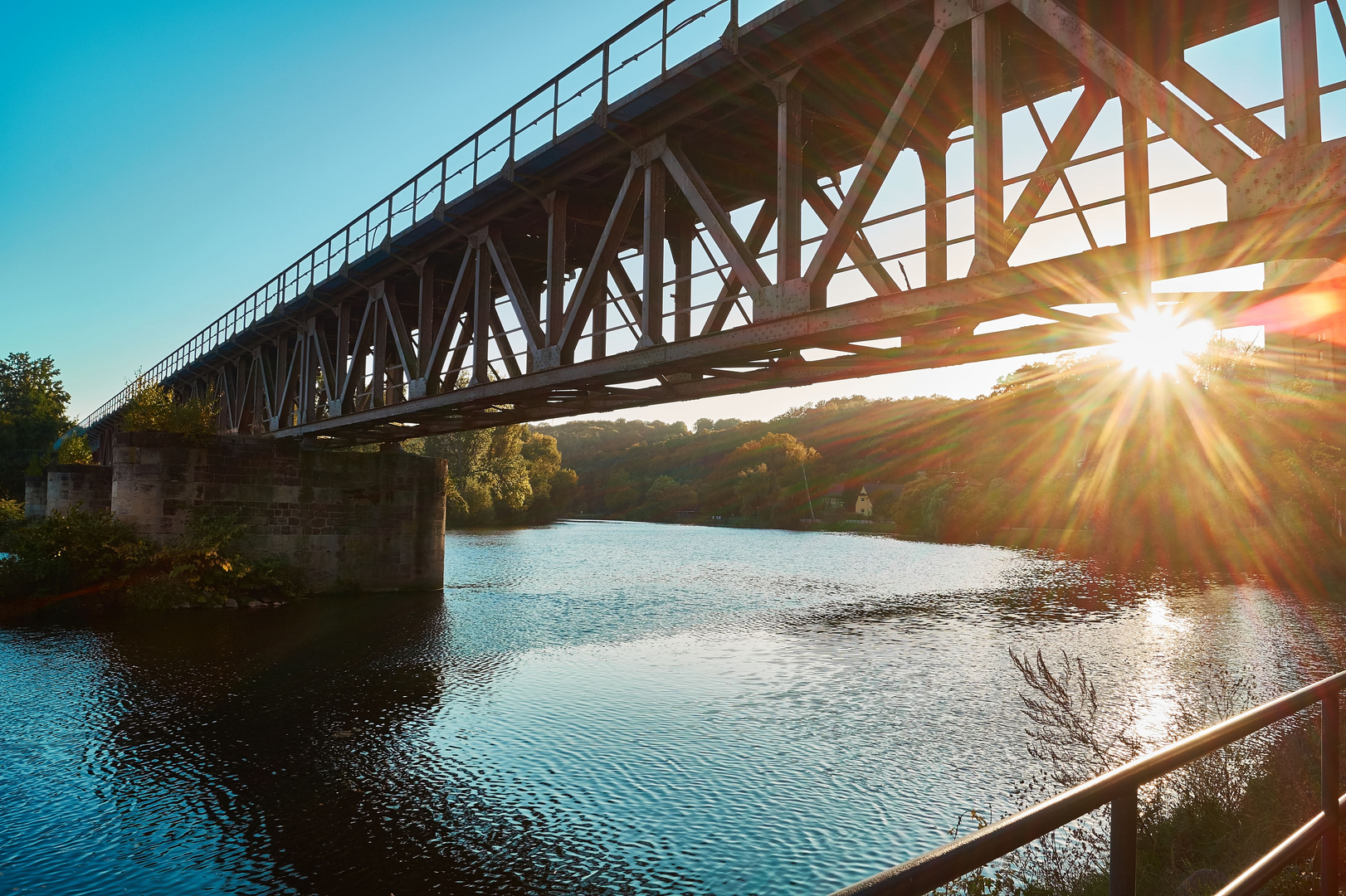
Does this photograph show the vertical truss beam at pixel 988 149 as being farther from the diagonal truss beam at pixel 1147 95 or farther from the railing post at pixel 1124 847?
the railing post at pixel 1124 847

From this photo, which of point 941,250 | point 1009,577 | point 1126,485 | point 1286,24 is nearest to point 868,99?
point 941,250

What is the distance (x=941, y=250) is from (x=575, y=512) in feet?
418

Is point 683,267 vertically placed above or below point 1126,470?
above

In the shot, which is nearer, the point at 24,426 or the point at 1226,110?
the point at 1226,110

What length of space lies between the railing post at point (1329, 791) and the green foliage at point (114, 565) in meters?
26.9

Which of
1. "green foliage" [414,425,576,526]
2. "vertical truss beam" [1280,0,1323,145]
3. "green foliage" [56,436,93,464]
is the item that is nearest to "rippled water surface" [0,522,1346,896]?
"vertical truss beam" [1280,0,1323,145]

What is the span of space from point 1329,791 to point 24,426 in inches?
3705

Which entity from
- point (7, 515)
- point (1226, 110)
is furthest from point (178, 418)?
point (1226, 110)

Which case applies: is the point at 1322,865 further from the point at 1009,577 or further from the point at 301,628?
the point at 1009,577

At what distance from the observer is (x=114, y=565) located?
24609 millimetres

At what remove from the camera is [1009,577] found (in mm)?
36750

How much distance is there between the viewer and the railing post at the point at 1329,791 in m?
3.04

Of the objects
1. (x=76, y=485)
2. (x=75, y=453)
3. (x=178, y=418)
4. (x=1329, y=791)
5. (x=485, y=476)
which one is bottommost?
(x=1329, y=791)

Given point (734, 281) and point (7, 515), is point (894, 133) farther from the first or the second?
point (7, 515)
